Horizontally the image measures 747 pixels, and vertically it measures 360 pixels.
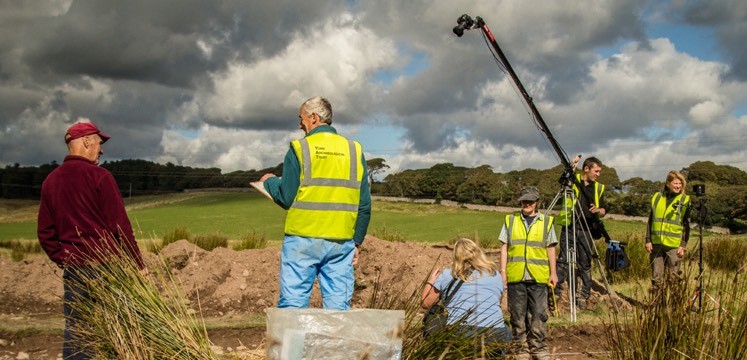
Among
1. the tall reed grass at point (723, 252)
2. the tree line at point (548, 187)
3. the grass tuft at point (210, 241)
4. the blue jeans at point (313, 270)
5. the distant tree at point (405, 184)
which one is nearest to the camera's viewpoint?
the blue jeans at point (313, 270)

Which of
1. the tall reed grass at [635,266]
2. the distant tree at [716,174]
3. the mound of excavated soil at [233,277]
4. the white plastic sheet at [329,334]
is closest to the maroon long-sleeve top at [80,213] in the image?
the white plastic sheet at [329,334]

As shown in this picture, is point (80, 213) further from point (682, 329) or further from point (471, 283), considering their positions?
point (682, 329)

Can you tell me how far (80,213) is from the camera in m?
4.57

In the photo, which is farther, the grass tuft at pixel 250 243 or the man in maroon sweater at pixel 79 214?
the grass tuft at pixel 250 243

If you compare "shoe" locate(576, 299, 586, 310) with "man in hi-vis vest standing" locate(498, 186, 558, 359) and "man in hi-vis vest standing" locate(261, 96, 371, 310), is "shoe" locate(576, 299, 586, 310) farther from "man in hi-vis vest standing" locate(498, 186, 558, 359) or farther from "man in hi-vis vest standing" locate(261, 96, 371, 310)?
"man in hi-vis vest standing" locate(261, 96, 371, 310)

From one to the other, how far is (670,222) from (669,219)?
0.15 feet

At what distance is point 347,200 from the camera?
180 inches

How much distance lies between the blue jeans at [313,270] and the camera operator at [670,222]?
238 inches

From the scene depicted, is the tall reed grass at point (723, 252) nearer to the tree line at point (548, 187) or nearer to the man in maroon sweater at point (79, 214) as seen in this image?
the man in maroon sweater at point (79, 214)

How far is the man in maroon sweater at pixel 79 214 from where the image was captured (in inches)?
178

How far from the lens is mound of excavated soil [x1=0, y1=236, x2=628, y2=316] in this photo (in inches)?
425

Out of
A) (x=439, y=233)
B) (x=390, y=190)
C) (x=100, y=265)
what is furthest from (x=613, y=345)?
(x=390, y=190)

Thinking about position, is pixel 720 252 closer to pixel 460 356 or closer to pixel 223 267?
pixel 223 267

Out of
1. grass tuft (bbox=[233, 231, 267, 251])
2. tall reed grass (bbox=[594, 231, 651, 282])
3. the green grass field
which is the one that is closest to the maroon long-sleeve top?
tall reed grass (bbox=[594, 231, 651, 282])
